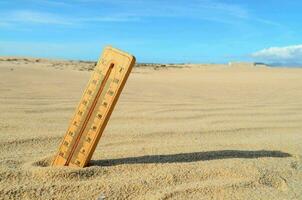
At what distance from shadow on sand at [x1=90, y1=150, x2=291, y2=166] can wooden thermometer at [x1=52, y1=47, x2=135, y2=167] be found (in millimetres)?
128

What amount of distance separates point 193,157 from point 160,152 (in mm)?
218

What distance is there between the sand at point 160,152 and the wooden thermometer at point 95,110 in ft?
0.38

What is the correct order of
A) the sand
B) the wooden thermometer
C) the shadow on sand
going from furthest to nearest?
the shadow on sand, the wooden thermometer, the sand

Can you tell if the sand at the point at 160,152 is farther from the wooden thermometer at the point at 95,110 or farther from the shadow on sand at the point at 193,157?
the wooden thermometer at the point at 95,110

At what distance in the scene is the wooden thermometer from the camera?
93.4 inches

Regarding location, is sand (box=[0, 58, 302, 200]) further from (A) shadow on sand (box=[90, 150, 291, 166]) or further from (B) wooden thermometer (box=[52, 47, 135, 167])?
(B) wooden thermometer (box=[52, 47, 135, 167])

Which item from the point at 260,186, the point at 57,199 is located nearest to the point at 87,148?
the point at 57,199

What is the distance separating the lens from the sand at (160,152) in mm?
2117

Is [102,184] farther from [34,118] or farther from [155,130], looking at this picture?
[34,118]

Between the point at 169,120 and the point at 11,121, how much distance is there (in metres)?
1.37

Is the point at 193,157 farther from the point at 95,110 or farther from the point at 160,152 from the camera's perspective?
the point at 95,110

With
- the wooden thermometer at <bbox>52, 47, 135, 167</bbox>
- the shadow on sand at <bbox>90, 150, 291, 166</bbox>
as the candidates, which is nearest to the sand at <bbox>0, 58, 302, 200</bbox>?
the shadow on sand at <bbox>90, 150, 291, 166</bbox>

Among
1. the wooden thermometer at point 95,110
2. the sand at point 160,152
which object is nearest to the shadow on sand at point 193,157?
the sand at point 160,152

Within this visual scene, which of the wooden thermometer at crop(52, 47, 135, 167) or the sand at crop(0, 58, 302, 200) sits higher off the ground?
the wooden thermometer at crop(52, 47, 135, 167)
